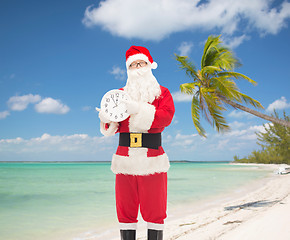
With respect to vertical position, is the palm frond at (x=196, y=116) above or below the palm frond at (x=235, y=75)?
below

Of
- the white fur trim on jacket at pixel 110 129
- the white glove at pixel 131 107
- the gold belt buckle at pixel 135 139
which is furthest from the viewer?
the white fur trim on jacket at pixel 110 129

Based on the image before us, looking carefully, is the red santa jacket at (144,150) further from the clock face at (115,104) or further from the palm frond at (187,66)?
the palm frond at (187,66)

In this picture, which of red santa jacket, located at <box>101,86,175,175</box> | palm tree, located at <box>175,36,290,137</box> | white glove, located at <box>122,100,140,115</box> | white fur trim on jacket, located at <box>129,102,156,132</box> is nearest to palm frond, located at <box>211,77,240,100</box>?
palm tree, located at <box>175,36,290,137</box>

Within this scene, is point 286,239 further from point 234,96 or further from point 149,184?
point 234,96

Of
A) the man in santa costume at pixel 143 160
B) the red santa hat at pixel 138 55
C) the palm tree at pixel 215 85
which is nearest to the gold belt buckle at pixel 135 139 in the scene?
the man in santa costume at pixel 143 160

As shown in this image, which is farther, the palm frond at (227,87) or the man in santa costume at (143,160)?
the palm frond at (227,87)

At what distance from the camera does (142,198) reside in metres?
2.36

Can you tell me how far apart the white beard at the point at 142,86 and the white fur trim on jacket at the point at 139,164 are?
20.7 inches

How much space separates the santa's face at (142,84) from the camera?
252cm

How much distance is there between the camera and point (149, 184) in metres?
2.34

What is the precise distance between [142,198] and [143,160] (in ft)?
1.17


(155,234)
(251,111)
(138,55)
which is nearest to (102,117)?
(138,55)

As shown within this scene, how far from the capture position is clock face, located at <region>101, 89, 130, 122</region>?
2.27 metres

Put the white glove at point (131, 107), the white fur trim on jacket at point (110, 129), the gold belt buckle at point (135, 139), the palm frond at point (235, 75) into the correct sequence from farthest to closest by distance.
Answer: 1. the palm frond at point (235, 75)
2. the white fur trim on jacket at point (110, 129)
3. the gold belt buckle at point (135, 139)
4. the white glove at point (131, 107)
